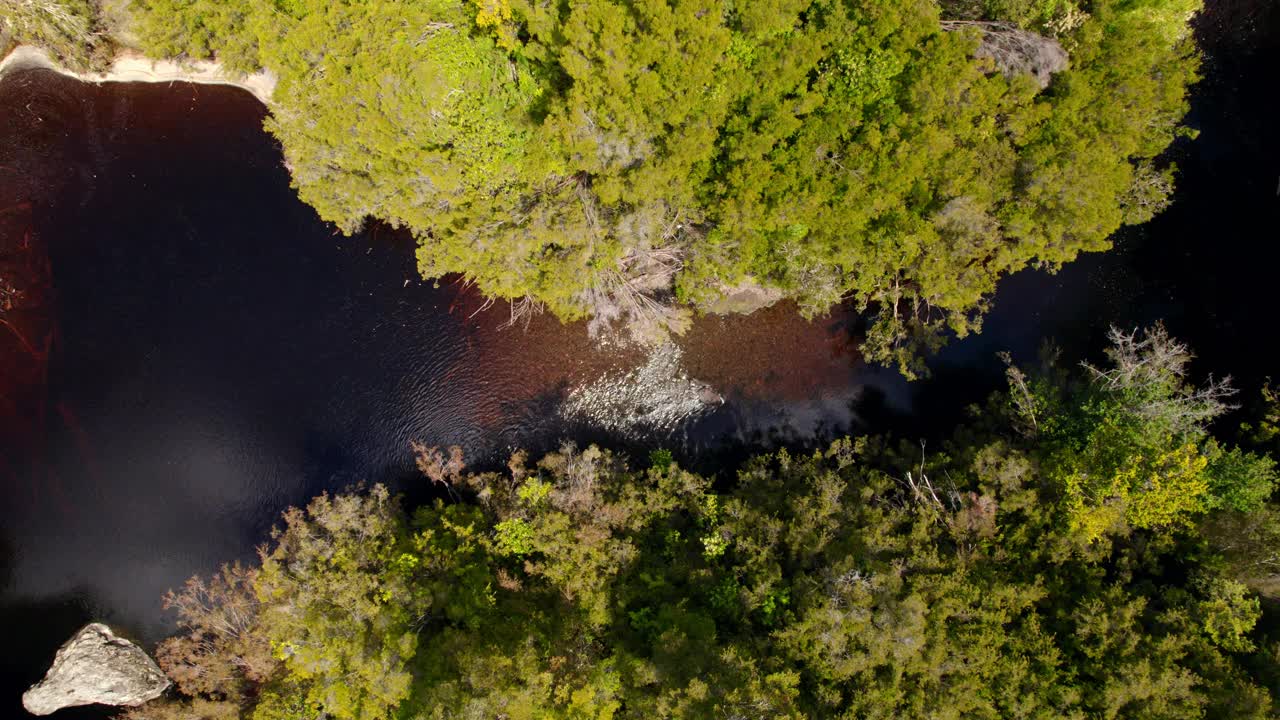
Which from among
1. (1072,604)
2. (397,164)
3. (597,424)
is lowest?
(1072,604)

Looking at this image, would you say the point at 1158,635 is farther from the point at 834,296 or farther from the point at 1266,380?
the point at 834,296

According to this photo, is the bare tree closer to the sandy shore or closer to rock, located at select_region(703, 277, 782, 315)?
rock, located at select_region(703, 277, 782, 315)

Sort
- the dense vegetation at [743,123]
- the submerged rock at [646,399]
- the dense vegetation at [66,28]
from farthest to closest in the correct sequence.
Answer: the submerged rock at [646,399]
the dense vegetation at [66,28]
the dense vegetation at [743,123]

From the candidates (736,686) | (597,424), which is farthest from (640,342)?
(736,686)

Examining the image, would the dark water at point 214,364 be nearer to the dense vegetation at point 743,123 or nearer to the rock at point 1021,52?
the dense vegetation at point 743,123

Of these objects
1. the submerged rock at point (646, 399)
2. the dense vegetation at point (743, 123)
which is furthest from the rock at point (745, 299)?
the dense vegetation at point (743, 123)

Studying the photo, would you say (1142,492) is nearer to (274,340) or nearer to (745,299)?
(745,299)
